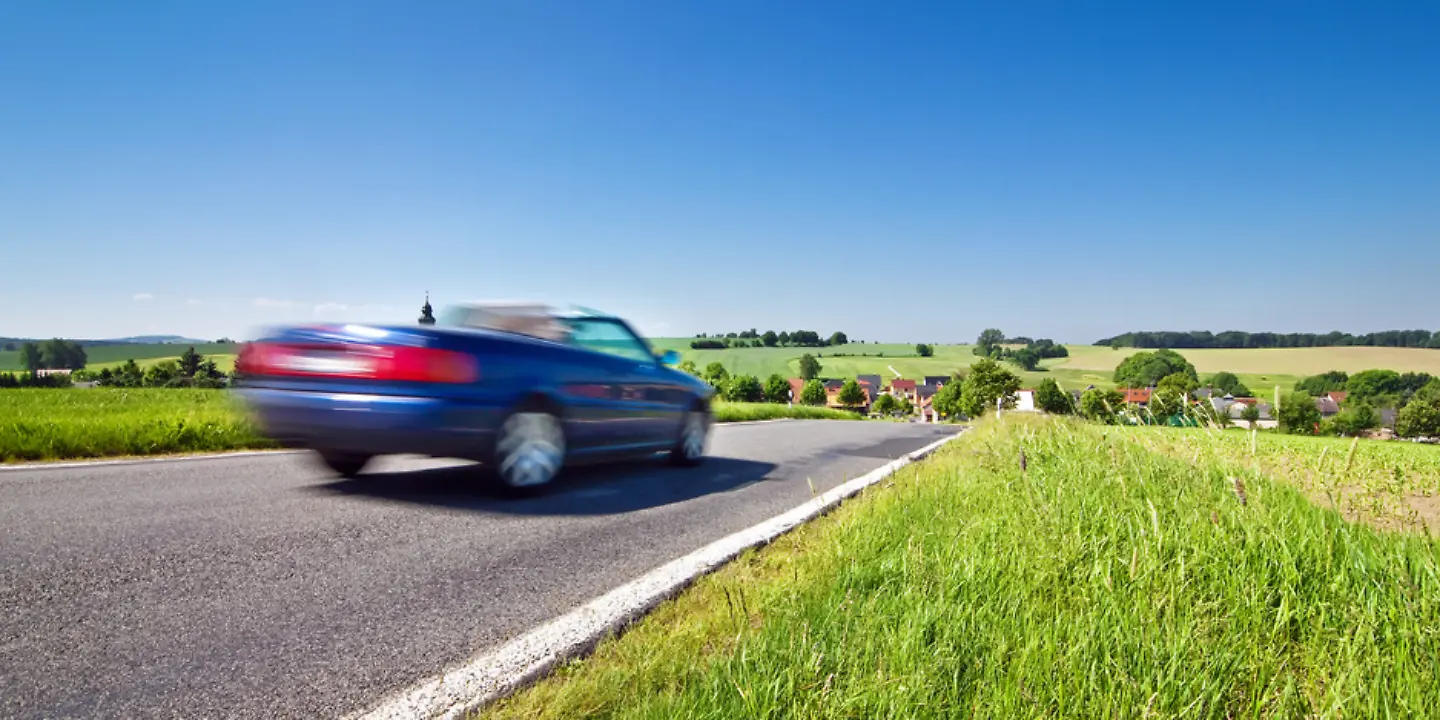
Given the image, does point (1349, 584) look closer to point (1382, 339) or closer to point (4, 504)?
point (4, 504)

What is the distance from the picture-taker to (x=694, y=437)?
22.7 ft

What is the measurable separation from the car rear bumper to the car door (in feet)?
4.06

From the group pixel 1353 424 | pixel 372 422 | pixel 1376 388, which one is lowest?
pixel 1376 388

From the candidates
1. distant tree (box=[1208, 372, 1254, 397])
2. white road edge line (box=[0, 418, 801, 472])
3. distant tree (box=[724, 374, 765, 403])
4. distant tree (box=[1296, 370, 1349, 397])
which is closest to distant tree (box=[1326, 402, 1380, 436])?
distant tree (box=[1208, 372, 1254, 397])

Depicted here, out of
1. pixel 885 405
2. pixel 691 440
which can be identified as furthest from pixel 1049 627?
pixel 885 405

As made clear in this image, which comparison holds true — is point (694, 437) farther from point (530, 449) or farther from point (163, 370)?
point (163, 370)

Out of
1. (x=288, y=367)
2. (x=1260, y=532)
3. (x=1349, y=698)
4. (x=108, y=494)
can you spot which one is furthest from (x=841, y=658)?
(x=108, y=494)

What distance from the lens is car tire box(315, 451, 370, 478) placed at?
4816 mm

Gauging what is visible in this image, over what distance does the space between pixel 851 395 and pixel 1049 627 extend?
227 feet

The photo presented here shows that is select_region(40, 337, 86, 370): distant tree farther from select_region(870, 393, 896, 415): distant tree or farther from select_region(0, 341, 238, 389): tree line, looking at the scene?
select_region(870, 393, 896, 415): distant tree

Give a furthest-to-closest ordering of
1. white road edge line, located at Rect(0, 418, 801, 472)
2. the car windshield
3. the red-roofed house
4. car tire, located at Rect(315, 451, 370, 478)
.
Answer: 1. the red-roofed house
2. the car windshield
3. white road edge line, located at Rect(0, 418, 801, 472)
4. car tire, located at Rect(315, 451, 370, 478)

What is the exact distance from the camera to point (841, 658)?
5.84ft

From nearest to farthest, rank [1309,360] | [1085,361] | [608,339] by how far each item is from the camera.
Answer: [608,339], [1309,360], [1085,361]

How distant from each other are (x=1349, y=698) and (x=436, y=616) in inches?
108
